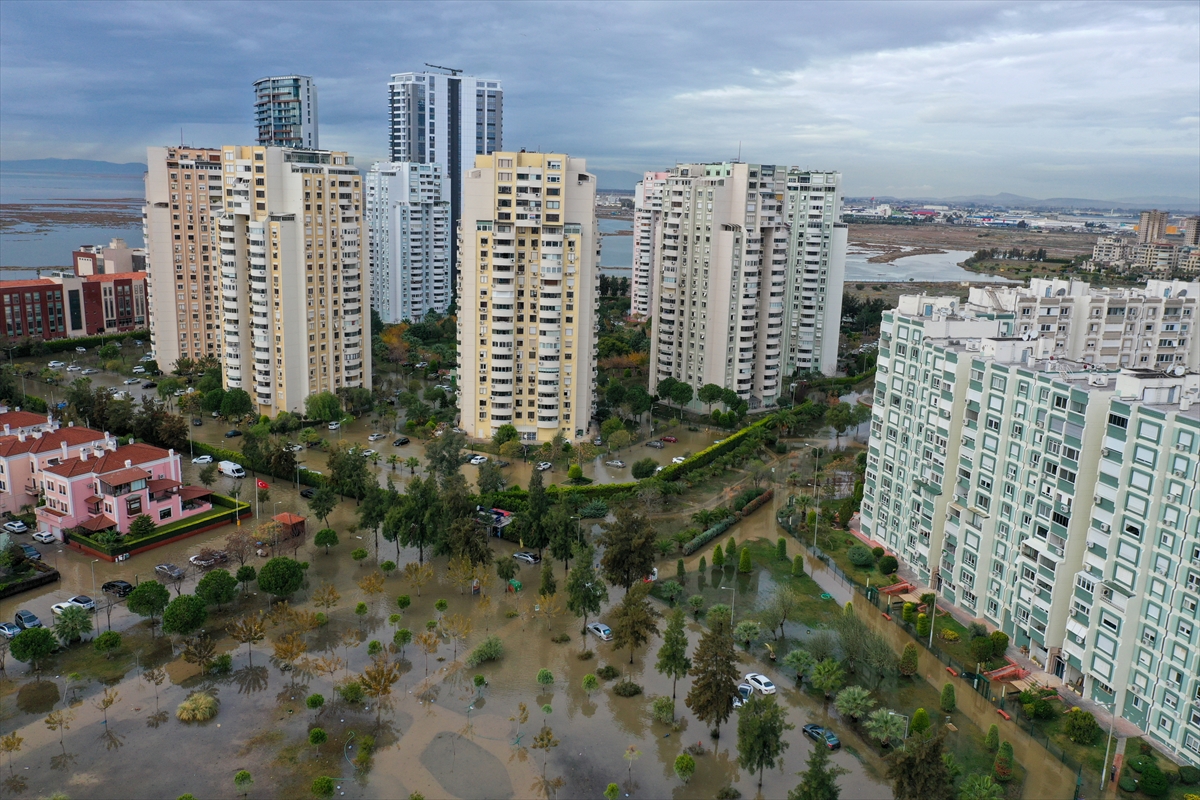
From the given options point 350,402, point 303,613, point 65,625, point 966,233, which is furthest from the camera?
point 966,233

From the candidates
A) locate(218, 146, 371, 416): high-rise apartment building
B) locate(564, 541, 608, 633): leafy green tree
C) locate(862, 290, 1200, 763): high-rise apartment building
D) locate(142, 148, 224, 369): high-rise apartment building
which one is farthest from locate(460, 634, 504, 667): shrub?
locate(142, 148, 224, 369): high-rise apartment building

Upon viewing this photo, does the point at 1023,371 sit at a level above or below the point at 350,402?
above

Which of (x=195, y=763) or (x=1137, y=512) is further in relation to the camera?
(x=1137, y=512)

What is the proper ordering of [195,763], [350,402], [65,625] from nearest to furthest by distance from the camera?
[195,763] → [65,625] → [350,402]

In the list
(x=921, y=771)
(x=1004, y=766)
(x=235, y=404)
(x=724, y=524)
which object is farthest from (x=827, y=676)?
(x=235, y=404)

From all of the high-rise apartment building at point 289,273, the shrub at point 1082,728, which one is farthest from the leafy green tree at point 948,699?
the high-rise apartment building at point 289,273

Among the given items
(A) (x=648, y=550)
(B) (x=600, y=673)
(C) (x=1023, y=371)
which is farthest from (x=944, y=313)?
(B) (x=600, y=673)

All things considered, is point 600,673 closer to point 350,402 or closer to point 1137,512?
point 1137,512

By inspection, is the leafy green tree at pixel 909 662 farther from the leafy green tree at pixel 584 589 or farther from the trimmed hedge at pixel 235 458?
the trimmed hedge at pixel 235 458
